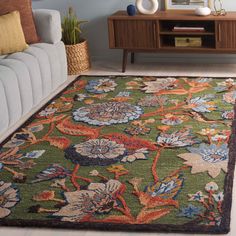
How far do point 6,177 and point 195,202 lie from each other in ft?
3.54

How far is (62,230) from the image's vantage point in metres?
2.48

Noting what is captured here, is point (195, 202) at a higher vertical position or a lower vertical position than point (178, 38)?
lower

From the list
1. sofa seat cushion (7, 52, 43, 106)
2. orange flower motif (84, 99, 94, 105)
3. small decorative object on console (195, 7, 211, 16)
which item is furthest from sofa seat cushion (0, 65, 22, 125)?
small decorative object on console (195, 7, 211, 16)

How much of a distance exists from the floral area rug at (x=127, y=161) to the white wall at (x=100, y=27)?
0.71 metres

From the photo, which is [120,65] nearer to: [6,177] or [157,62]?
[157,62]

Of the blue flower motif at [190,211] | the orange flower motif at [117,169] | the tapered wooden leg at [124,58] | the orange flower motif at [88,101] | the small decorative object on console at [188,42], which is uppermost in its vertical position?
the small decorative object on console at [188,42]

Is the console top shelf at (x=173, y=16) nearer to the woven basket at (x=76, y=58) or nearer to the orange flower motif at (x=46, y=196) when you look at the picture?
the woven basket at (x=76, y=58)

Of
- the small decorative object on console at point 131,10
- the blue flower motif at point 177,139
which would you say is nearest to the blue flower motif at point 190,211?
the blue flower motif at point 177,139

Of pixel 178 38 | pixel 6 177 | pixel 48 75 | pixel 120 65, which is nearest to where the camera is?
pixel 6 177

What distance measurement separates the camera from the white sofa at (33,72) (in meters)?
3.61

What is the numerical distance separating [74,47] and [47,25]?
488 millimetres

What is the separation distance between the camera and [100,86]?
175 inches

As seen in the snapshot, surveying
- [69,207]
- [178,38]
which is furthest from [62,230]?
[178,38]

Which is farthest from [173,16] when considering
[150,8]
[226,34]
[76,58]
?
[76,58]
